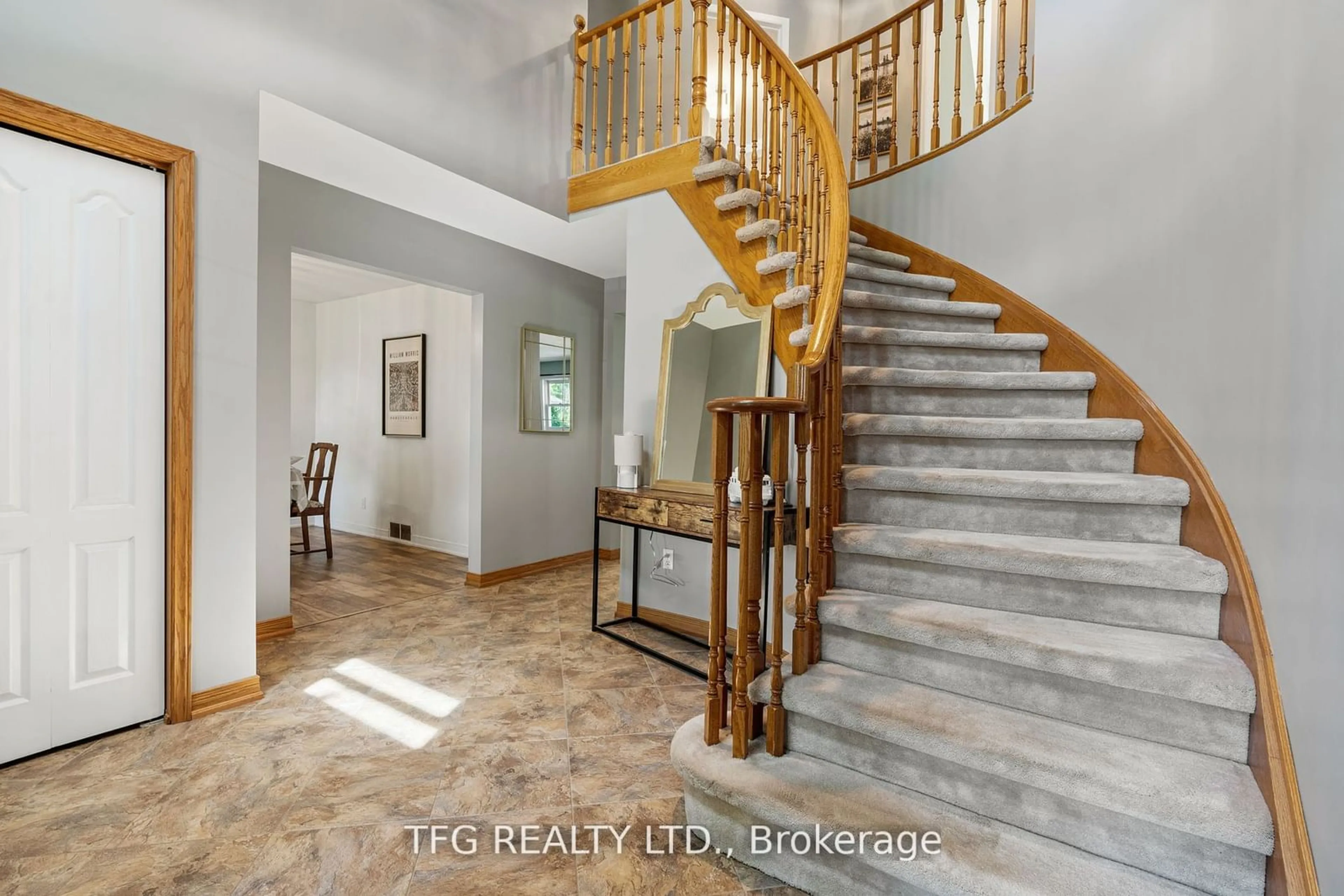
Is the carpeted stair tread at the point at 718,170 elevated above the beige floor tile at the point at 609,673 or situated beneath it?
elevated above

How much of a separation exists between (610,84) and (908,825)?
377 cm

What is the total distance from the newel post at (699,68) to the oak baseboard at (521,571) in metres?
2.70

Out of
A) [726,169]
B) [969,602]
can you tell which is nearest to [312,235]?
[726,169]

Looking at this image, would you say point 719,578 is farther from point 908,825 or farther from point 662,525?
point 662,525

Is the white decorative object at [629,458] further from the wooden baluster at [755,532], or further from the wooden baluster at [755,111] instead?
the wooden baluster at [755,532]

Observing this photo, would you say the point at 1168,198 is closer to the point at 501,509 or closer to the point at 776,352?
the point at 776,352

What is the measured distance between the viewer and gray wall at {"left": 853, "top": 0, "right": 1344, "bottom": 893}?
1179 mm

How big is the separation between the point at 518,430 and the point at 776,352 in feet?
7.71

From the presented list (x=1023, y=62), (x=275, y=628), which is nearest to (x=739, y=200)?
(x=1023, y=62)

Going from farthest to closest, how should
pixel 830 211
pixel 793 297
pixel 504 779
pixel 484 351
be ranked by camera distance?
pixel 484 351
pixel 793 297
pixel 830 211
pixel 504 779

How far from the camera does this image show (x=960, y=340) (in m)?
2.72

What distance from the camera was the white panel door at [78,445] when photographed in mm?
1934

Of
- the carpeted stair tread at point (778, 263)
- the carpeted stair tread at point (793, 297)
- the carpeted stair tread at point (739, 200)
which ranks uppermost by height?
the carpeted stair tread at point (739, 200)

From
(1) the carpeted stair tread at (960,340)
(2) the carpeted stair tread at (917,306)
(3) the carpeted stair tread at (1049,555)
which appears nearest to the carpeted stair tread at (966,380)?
(1) the carpeted stair tread at (960,340)
